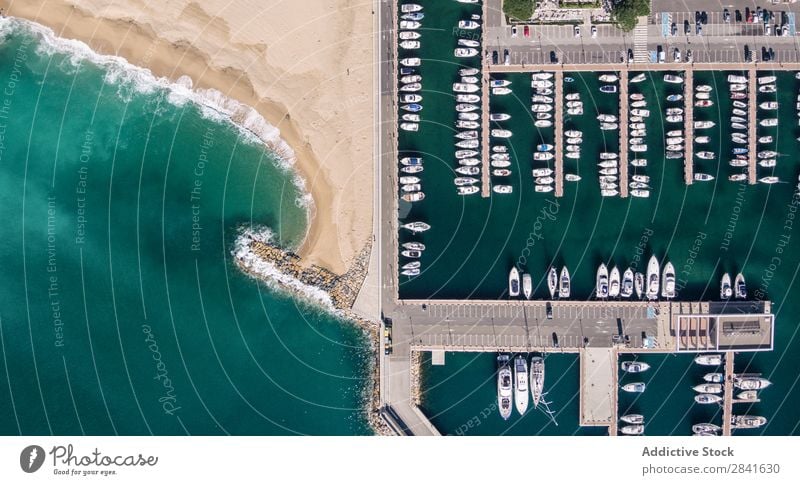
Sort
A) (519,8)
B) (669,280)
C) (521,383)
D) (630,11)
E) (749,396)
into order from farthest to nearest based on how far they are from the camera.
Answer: (749,396) → (521,383) → (669,280) → (519,8) → (630,11)

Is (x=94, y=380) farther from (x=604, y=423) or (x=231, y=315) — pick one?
(x=604, y=423)

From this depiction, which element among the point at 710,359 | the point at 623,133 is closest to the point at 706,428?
the point at 710,359

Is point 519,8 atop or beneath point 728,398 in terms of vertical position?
atop

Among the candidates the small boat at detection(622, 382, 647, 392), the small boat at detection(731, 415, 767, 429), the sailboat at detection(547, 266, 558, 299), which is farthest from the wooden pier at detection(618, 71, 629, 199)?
the small boat at detection(731, 415, 767, 429)

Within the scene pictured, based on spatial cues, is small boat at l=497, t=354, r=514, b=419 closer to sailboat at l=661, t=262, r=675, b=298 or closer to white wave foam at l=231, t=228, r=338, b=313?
sailboat at l=661, t=262, r=675, b=298

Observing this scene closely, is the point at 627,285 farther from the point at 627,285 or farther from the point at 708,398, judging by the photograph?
the point at 708,398

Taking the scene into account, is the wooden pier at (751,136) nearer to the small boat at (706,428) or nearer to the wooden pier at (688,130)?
the wooden pier at (688,130)

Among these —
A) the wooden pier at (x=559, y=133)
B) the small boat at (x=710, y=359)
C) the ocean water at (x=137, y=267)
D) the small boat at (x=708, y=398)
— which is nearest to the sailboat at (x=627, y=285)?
the small boat at (x=710, y=359)
